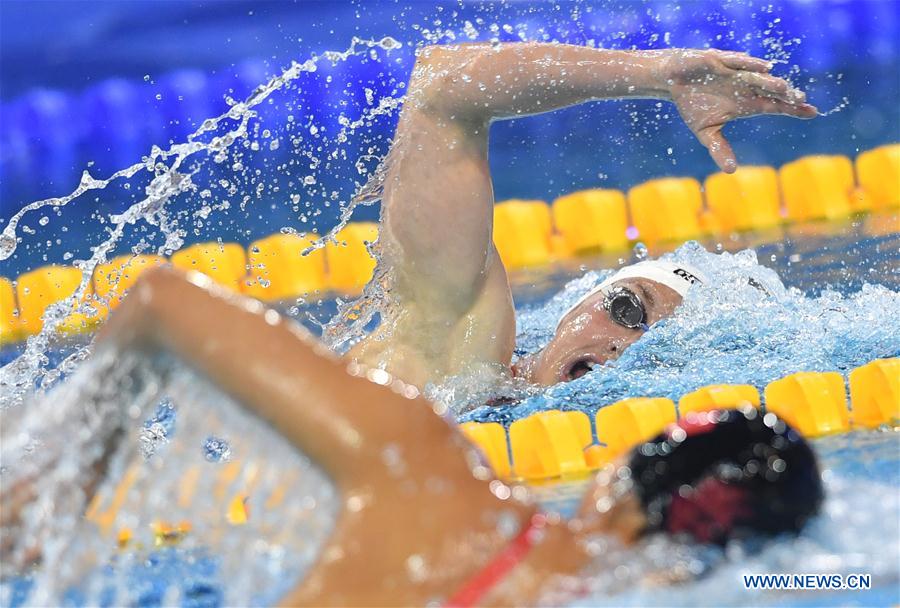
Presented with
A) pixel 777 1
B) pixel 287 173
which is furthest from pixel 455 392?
pixel 777 1

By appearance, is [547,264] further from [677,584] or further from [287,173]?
[677,584]

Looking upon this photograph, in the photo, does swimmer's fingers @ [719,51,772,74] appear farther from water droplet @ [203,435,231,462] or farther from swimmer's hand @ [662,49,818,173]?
water droplet @ [203,435,231,462]

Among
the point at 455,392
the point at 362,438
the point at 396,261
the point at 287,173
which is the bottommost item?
the point at 287,173

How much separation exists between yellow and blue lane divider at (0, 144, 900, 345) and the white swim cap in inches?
90.0

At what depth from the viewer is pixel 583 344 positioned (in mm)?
2748

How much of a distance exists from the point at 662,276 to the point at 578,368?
0.34 m

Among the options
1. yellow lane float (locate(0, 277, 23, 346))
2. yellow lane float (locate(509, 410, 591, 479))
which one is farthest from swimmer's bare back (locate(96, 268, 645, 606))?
yellow lane float (locate(0, 277, 23, 346))

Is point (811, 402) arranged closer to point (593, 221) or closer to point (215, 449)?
point (215, 449)

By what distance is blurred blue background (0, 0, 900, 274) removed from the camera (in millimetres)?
5750

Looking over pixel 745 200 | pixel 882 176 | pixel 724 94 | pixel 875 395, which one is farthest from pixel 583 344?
pixel 882 176

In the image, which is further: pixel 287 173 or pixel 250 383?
pixel 287 173

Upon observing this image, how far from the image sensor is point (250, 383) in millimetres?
1271

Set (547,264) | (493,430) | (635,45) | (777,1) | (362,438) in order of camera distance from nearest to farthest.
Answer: (362,438) < (493,430) < (547,264) < (635,45) < (777,1)

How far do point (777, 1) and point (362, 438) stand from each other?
19.5 ft
